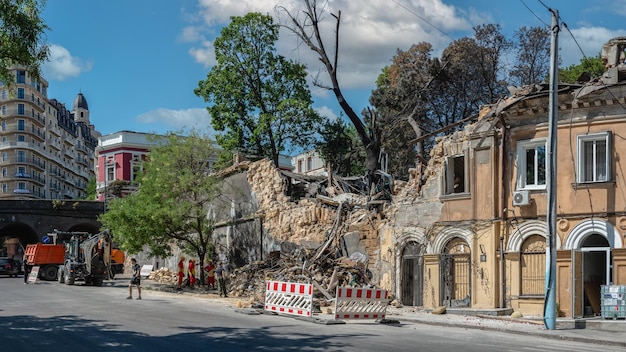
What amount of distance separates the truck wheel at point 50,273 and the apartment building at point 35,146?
67.7 metres

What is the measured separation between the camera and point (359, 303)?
70.5ft

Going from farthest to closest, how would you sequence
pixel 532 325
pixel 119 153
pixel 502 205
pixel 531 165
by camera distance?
pixel 119 153, pixel 502 205, pixel 531 165, pixel 532 325

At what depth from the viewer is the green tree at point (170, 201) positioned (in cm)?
3641

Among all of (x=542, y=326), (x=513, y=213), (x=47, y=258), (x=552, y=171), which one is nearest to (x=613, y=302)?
(x=542, y=326)

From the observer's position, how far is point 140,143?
3442 inches

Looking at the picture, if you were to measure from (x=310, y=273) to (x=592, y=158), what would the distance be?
12.1m

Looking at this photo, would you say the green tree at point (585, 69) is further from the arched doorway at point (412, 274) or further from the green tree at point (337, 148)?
the arched doorway at point (412, 274)

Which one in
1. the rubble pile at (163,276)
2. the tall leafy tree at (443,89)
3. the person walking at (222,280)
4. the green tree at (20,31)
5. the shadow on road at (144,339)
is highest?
the tall leafy tree at (443,89)

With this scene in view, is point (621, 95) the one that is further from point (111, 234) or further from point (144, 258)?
point (144, 258)

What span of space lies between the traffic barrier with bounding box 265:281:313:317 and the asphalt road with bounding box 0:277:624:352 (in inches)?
19.5

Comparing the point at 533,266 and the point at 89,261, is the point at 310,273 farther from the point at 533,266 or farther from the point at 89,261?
the point at 89,261

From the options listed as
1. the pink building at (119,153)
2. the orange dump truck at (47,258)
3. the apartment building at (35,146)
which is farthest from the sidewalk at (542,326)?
the apartment building at (35,146)

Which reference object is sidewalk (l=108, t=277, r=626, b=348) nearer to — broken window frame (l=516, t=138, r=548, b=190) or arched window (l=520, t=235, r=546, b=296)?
arched window (l=520, t=235, r=546, b=296)

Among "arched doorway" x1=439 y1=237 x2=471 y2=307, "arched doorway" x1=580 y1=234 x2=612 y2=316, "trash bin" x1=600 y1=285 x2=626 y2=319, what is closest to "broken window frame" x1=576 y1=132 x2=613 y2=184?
"arched doorway" x1=580 y1=234 x2=612 y2=316
